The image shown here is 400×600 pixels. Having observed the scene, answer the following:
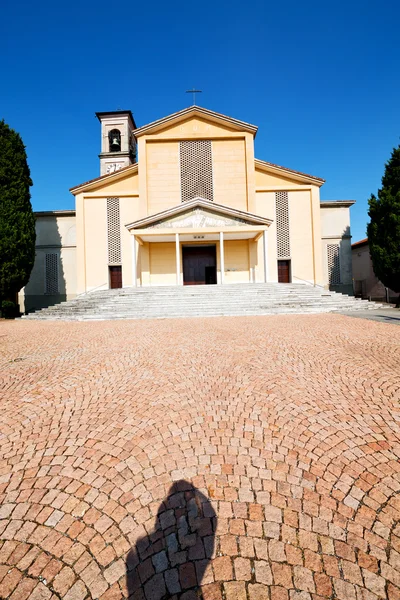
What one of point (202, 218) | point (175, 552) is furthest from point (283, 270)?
point (175, 552)

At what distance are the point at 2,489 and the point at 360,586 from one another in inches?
96.9

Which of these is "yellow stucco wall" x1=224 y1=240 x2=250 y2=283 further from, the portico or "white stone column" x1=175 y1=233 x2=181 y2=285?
"white stone column" x1=175 y1=233 x2=181 y2=285

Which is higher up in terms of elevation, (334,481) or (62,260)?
(62,260)

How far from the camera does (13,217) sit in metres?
16.2

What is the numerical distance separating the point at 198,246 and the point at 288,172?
31.0 ft

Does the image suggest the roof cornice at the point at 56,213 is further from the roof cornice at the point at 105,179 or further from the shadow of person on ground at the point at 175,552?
the shadow of person on ground at the point at 175,552

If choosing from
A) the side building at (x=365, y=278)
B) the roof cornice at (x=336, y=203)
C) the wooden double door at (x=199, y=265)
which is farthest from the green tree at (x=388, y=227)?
the wooden double door at (x=199, y=265)

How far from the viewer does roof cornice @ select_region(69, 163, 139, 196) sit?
21.9 meters

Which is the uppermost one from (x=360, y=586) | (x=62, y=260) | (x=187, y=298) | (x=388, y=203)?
(x=388, y=203)

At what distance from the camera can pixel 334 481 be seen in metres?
2.11

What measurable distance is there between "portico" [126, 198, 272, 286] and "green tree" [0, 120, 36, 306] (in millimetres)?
6365

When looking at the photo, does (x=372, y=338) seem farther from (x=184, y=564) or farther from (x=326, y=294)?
(x=326, y=294)

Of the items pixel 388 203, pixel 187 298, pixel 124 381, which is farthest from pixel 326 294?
pixel 124 381

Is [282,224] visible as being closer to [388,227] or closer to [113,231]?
[388,227]
